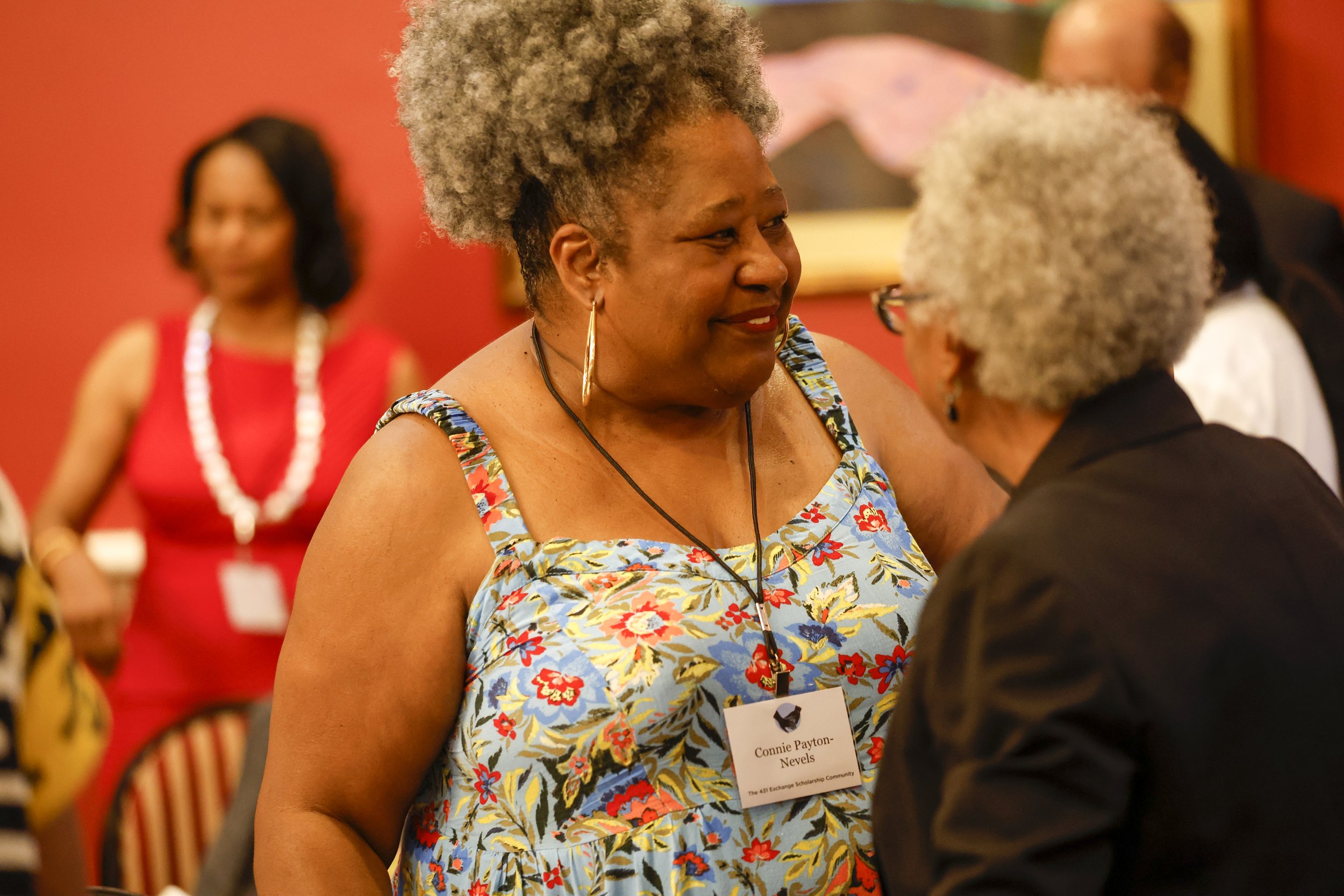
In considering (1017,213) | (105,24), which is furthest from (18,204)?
(1017,213)

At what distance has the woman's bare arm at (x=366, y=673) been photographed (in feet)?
4.91

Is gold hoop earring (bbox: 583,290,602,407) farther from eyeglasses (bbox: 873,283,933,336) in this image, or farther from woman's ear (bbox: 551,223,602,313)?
eyeglasses (bbox: 873,283,933,336)

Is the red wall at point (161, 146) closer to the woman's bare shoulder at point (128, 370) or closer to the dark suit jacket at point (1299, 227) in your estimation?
the woman's bare shoulder at point (128, 370)

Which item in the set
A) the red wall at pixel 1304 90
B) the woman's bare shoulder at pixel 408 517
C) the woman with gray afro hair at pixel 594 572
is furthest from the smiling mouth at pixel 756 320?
the red wall at pixel 1304 90

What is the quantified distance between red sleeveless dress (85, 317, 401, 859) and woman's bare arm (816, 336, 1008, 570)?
5.83 ft

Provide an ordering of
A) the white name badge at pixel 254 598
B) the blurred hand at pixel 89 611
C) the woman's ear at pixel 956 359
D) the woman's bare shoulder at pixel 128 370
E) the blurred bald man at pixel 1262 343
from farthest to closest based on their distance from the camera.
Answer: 1. the woman's bare shoulder at pixel 128 370
2. the white name badge at pixel 254 598
3. the blurred hand at pixel 89 611
4. the blurred bald man at pixel 1262 343
5. the woman's ear at pixel 956 359

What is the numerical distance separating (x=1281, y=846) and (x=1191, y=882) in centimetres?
8

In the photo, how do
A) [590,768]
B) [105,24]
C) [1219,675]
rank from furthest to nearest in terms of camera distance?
[105,24], [590,768], [1219,675]

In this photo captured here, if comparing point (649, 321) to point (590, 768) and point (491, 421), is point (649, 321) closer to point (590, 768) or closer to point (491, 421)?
point (491, 421)

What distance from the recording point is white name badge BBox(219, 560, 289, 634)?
3.18 m

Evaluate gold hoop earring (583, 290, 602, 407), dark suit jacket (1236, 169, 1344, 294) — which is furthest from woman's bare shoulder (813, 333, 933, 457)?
dark suit jacket (1236, 169, 1344, 294)

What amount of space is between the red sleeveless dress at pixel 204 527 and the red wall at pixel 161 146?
0.44m

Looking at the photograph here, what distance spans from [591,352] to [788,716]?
0.49m

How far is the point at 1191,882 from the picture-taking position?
1.05 m
